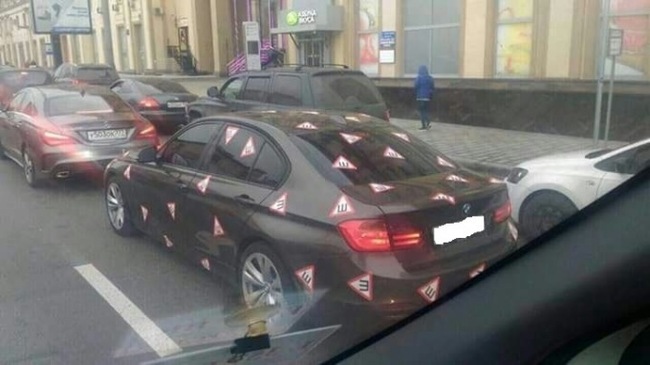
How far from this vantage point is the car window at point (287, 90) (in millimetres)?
8615

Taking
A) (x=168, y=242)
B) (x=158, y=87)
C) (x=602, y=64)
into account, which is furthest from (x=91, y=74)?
(x=602, y=64)

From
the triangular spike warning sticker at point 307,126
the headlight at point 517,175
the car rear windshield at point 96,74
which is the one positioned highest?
the car rear windshield at point 96,74

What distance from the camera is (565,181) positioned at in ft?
6.57

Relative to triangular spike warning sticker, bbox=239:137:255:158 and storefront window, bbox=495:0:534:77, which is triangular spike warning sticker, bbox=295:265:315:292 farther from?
storefront window, bbox=495:0:534:77

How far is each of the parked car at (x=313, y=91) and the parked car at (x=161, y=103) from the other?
372 cm

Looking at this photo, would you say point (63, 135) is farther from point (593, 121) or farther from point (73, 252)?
point (593, 121)

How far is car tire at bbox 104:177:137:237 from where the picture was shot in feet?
18.0

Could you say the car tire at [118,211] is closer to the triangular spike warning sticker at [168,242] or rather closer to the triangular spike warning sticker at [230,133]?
the triangular spike warning sticker at [168,242]

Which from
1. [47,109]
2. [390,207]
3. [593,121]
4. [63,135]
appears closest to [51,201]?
[63,135]

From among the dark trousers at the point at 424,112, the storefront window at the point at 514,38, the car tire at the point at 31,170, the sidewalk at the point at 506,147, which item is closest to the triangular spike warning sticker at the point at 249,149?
the sidewalk at the point at 506,147

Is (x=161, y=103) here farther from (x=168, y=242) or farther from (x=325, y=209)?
(x=325, y=209)

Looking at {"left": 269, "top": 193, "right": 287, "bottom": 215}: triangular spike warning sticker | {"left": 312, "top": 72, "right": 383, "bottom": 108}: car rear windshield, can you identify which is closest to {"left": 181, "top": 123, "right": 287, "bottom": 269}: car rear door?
{"left": 269, "top": 193, "right": 287, "bottom": 215}: triangular spike warning sticker

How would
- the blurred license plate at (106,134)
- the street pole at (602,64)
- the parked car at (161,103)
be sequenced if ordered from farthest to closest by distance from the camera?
the parked car at (161,103), the blurred license plate at (106,134), the street pole at (602,64)

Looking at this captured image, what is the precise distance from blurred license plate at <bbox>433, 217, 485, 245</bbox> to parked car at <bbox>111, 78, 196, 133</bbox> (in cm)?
1069
